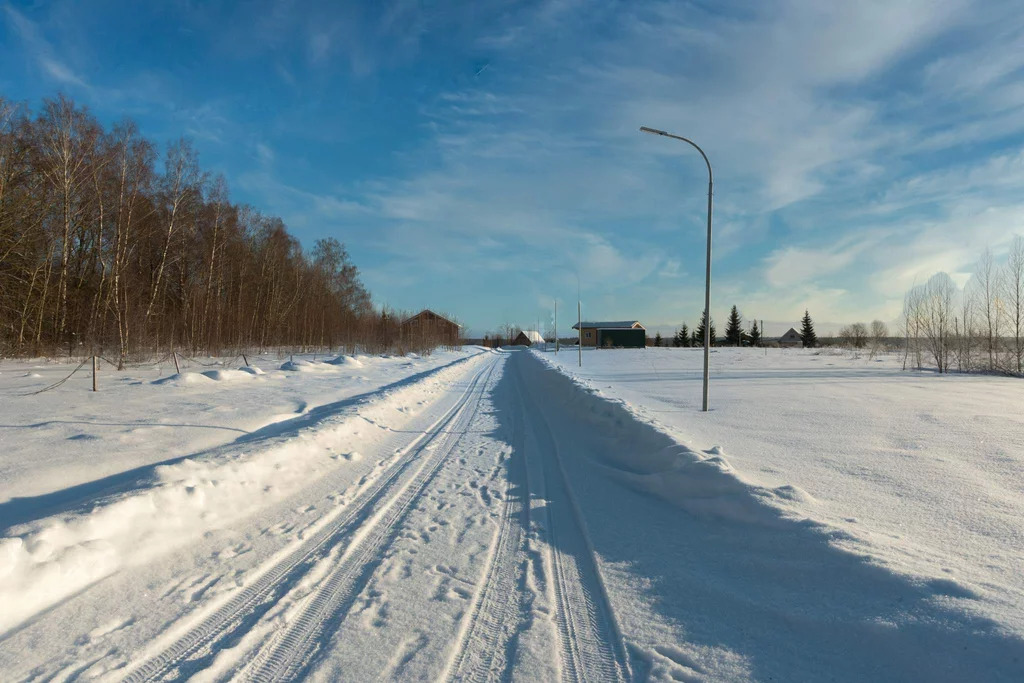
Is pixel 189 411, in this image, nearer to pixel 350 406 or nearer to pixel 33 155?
pixel 350 406

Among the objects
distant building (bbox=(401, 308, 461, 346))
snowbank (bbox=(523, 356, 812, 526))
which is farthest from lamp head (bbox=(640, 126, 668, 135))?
distant building (bbox=(401, 308, 461, 346))

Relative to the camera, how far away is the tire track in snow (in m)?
2.77

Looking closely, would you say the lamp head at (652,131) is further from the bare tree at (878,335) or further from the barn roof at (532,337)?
the barn roof at (532,337)

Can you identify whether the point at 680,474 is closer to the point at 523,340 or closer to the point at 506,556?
the point at 506,556

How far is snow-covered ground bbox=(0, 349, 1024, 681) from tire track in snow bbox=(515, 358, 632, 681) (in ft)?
0.07

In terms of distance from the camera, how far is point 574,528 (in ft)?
16.2

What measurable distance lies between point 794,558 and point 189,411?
11.1 m

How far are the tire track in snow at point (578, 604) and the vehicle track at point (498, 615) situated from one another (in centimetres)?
27

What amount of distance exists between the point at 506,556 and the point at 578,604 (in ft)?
3.10

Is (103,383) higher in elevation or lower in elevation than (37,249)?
lower

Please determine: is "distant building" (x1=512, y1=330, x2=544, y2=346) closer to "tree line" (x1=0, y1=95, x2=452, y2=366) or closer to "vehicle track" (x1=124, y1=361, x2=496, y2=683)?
"tree line" (x1=0, y1=95, x2=452, y2=366)

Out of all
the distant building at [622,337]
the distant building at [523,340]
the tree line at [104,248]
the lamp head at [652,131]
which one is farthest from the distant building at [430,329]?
the distant building at [523,340]

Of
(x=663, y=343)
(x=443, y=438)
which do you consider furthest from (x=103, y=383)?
(x=663, y=343)

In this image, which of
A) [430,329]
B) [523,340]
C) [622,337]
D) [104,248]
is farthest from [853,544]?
[523,340]
